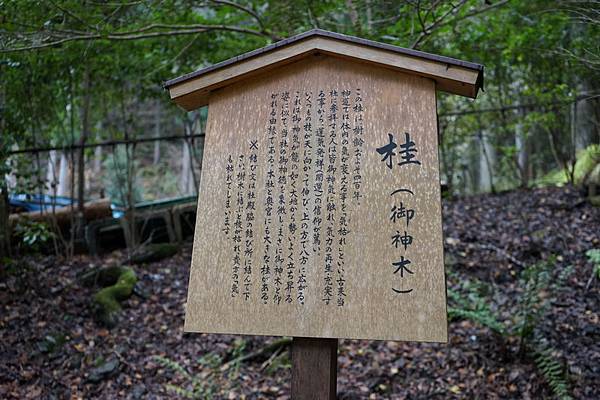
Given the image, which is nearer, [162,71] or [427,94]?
[427,94]

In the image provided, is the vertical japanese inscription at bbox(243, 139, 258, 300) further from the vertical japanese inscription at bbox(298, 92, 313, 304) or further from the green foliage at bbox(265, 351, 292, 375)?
the green foliage at bbox(265, 351, 292, 375)

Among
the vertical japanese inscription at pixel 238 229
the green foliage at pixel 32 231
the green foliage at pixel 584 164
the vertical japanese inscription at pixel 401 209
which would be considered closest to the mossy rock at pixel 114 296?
the green foliage at pixel 32 231

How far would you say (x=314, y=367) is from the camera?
300cm

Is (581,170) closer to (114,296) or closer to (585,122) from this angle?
(585,122)

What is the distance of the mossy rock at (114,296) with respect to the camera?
616cm

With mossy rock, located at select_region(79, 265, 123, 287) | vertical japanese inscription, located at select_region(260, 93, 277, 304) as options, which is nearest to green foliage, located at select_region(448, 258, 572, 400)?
vertical japanese inscription, located at select_region(260, 93, 277, 304)

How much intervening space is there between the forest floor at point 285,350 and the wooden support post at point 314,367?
192 centimetres

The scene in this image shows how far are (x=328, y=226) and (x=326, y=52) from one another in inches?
39.9

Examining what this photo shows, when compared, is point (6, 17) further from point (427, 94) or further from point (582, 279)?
point (582, 279)

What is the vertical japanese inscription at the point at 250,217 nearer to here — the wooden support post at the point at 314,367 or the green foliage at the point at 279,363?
the wooden support post at the point at 314,367

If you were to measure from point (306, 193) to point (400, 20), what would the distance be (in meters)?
3.80

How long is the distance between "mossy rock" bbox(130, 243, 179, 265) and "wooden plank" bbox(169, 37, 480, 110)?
4.94m

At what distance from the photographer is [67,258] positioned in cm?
786

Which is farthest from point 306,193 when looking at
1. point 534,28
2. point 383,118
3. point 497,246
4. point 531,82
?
point 531,82
